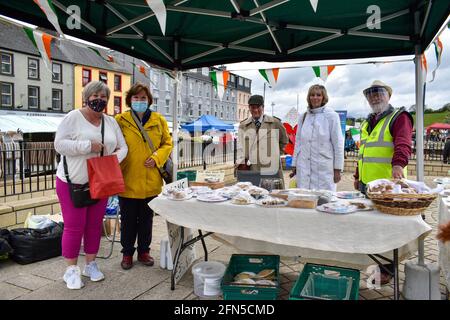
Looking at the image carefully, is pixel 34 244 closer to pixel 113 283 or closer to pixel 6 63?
pixel 113 283

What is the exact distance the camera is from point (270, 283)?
8.54 ft

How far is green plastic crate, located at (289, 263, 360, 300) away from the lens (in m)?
2.52

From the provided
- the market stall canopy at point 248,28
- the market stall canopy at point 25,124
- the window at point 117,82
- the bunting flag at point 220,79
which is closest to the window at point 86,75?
the window at point 117,82

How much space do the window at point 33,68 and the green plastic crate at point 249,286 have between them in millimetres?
29253

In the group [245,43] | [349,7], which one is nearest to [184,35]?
[245,43]

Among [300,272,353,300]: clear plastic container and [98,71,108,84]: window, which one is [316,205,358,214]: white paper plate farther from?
[98,71,108,84]: window

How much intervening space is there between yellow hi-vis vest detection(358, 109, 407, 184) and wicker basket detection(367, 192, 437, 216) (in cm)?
81

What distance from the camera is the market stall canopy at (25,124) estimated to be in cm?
2070

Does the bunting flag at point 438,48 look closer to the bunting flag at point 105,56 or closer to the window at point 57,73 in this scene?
the bunting flag at point 105,56

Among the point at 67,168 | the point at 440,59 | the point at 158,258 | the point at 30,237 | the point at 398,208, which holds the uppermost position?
the point at 440,59

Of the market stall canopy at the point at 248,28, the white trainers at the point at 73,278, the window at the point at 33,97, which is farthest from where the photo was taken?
the window at the point at 33,97
